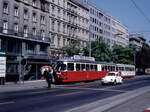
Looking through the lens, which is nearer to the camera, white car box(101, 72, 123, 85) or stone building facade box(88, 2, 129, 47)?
white car box(101, 72, 123, 85)

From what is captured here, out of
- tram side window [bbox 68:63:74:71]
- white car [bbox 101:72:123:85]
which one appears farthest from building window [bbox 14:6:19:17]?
white car [bbox 101:72:123:85]

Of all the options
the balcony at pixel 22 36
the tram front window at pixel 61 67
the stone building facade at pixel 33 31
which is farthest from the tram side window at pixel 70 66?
the balcony at pixel 22 36

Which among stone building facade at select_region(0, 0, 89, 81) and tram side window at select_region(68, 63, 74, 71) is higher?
stone building facade at select_region(0, 0, 89, 81)

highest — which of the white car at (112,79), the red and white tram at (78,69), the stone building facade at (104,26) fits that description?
the stone building facade at (104,26)

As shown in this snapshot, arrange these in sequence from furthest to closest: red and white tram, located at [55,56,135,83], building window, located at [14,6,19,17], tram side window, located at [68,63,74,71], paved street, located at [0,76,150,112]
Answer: building window, located at [14,6,19,17], tram side window, located at [68,63,74,71], red and white tram, located at [55,56,135,83], paved street, located at [0,76,150,112]

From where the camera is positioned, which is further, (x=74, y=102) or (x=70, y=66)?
(x=70, y=66)

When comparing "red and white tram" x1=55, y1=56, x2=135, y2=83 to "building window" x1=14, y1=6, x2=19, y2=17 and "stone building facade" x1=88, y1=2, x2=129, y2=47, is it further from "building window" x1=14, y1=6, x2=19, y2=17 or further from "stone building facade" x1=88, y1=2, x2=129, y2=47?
"stone building facade" x1=88, y1=2, x2=129, y2=47

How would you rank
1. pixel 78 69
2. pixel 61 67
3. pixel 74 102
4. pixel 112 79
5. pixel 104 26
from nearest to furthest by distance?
pixel 74 102
pixel 112 79
pixel 61 67
pixel 78 69
pixel 104 26

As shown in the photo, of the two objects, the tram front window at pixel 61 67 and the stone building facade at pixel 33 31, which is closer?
the tram front window at pixel 61 67

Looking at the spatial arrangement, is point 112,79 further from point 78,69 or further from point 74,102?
point 74,102

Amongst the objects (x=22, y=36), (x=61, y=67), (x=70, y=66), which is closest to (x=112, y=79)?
(x=70, y=66)

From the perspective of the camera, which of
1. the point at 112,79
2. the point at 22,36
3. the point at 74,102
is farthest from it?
the point at 22,36

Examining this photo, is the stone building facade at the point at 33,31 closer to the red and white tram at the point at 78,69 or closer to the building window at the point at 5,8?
the building window at the point at 5,8

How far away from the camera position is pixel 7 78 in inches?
1275
